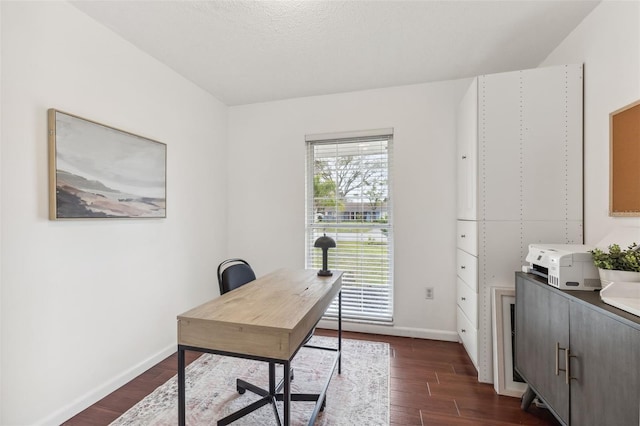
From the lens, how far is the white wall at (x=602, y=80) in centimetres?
164

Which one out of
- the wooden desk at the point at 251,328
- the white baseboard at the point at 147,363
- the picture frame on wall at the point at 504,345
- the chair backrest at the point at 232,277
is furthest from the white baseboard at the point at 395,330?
the wooden desk at the point at 251,328

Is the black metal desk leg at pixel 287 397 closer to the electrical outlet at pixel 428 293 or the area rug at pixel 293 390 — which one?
the area rug at pixel 293 390

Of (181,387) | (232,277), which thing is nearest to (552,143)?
(232,277)

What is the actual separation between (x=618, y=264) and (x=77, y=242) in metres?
3.16

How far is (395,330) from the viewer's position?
3.13 meters

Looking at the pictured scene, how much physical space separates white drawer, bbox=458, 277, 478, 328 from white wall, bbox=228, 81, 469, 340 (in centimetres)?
23

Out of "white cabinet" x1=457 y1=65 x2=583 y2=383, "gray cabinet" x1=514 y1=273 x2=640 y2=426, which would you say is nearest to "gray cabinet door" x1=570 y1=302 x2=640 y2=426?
"gray cabinet" x1=514 y1=273 x2=640 y2=426

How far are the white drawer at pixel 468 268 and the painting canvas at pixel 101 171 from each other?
2701 millimetres

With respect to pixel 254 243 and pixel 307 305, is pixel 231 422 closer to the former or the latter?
pixel 307 305

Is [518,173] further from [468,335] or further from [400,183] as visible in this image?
[468,335]

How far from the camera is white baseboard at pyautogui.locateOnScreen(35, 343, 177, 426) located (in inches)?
70.9

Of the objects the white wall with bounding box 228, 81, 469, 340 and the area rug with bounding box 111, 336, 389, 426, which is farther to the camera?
the white wall with bounding box 228, 81, 469, 340

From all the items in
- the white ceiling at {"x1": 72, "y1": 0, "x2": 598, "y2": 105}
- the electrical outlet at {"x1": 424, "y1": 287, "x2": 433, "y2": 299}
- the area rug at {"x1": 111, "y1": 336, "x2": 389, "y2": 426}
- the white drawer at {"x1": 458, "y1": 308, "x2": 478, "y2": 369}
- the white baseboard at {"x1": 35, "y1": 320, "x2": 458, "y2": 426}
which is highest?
the white ceiling at {"x1": 72, "y1": 0, "x2": 598, "y2": 105}

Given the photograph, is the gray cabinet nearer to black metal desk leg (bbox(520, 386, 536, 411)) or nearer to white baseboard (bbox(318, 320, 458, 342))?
black metal desk leg (bbox(520, 386, 536, 411))
